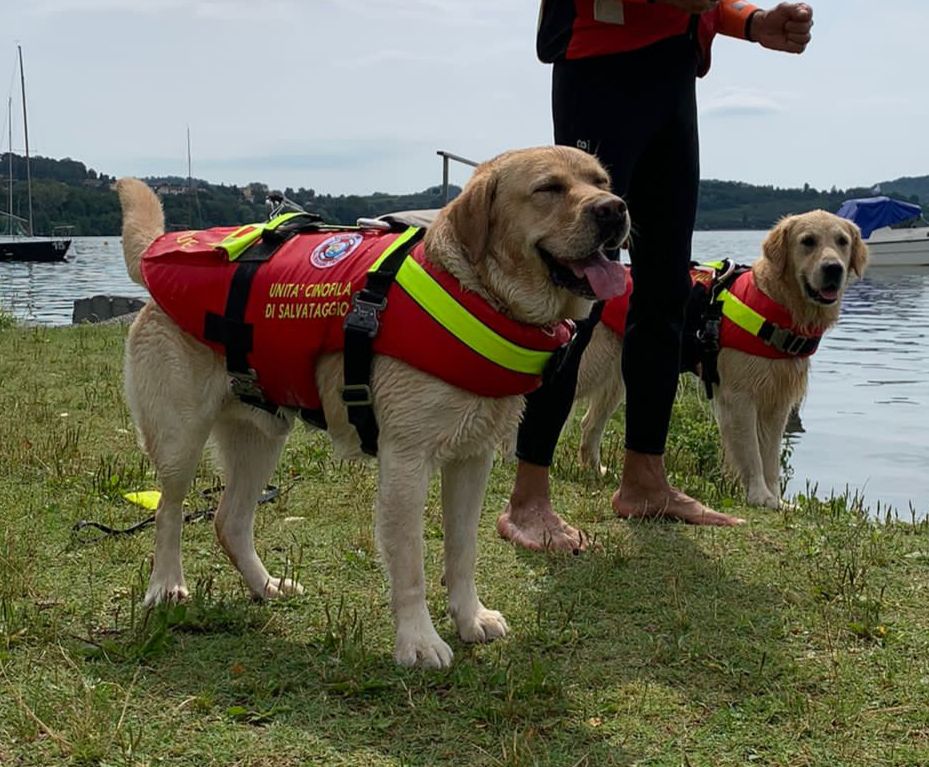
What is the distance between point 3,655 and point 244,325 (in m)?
1.25

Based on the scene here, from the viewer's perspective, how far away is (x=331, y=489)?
215 inches

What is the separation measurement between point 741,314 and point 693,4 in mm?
2734

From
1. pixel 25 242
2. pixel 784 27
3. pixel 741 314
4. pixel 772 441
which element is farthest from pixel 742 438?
pixel 25 242

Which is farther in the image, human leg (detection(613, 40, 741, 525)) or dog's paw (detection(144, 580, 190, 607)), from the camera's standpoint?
human leg (detection(613, 40, 741, 525))

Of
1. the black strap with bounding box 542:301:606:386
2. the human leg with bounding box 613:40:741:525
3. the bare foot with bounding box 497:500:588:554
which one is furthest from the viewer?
the human leg with bounding box 613:40:741:525

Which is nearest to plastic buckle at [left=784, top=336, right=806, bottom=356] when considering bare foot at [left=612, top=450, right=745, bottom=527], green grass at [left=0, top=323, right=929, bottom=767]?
green grass at [left=0, top=323, right=929, bottom=767]

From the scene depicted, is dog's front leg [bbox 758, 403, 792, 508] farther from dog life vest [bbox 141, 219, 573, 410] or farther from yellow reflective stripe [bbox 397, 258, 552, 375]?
yellow reflective stripe [bbox 397, 258, 552, 375]

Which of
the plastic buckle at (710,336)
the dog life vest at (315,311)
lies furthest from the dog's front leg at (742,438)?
the dog life vest at (315,311)

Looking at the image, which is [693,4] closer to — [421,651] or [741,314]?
[421,651]

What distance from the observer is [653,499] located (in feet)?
16.8

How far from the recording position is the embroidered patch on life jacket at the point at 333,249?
3586mm

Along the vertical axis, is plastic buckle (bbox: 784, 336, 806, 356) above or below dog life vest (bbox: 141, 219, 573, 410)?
below

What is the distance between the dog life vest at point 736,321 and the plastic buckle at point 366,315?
10.4ft

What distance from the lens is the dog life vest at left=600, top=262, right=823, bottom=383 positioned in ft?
21.0
